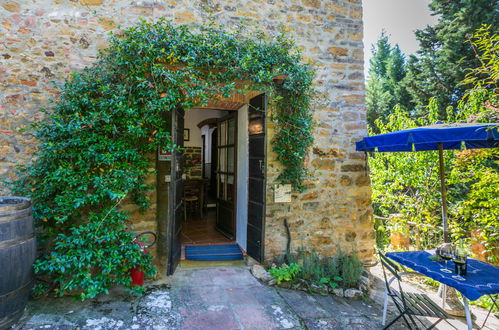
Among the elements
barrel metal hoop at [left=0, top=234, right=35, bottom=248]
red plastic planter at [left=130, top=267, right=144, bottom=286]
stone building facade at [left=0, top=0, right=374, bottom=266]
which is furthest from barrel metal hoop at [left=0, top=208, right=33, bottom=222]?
red plastic planter at [left=130, top=267, right=144, bottom=286]

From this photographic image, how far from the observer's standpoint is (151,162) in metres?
3.25

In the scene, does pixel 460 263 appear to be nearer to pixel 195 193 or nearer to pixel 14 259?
pixel 14 259

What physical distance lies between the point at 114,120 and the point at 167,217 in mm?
1247

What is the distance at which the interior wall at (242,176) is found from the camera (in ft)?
12.6

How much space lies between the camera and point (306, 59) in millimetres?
3863

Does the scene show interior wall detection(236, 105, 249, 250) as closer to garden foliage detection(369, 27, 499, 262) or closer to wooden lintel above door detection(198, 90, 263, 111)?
wooden lintel above door detection(198, 90, 263, 111)

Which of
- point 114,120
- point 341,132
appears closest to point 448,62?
point 341,132

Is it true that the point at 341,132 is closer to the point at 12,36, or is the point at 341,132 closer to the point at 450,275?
the point at 450,275

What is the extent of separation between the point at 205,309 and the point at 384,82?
1945 cm

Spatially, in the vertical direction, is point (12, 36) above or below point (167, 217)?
above

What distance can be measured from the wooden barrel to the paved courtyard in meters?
0.23

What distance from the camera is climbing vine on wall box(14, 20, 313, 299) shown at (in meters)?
2.53

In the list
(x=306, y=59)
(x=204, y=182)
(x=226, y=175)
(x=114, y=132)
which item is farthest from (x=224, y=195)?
(x=306, y=59)

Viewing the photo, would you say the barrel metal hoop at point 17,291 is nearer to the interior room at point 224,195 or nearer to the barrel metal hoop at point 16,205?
the barrel metal hoop at point 16,205
